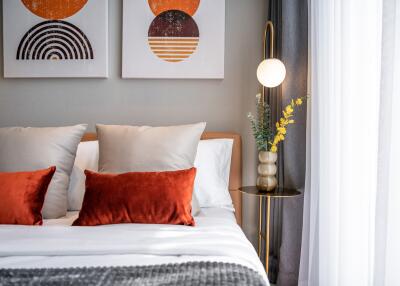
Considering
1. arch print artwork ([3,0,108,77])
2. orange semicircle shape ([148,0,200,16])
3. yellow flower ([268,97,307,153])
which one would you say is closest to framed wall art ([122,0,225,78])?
orange semicircle shape ([148,0,200,16])

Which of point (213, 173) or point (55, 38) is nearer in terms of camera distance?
point (213, 173)

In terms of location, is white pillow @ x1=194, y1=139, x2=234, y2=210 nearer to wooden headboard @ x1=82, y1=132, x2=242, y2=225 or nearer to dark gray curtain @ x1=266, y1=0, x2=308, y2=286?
wooden headboard @ x1=82, y1=132, x2=242, y2=225

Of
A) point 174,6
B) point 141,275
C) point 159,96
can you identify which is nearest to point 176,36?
point 174,6

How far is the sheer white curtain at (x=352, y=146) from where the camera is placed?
1623 mm

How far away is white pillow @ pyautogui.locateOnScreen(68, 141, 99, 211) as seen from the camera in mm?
2555

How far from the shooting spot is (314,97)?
97.5 inches

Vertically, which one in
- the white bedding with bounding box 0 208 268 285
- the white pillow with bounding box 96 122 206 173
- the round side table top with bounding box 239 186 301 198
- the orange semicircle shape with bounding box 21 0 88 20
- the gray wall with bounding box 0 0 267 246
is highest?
the orange semicircle shape with bounding box 21 0 88 20

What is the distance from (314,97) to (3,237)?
5.46 ft

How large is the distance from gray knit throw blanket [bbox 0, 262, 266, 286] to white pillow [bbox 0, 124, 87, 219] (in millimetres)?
1021

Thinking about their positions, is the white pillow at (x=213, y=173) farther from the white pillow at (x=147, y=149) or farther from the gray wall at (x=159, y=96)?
the gray wall at (x=159, y=96)

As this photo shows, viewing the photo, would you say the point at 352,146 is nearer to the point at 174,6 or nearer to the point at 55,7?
the point at 174,6

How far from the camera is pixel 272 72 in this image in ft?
8.64

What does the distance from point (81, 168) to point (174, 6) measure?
124 centimetres

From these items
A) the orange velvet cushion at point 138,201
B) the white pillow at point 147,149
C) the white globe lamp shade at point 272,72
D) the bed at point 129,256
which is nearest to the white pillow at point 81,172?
the white pillow at point 147,149
